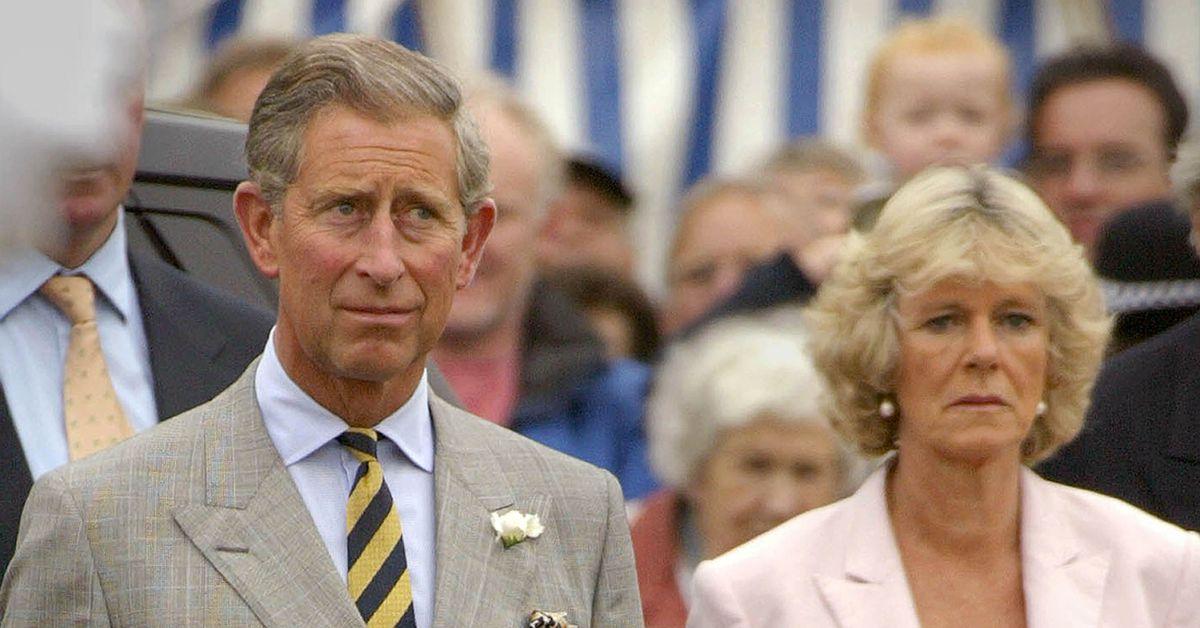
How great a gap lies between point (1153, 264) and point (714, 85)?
437 cm

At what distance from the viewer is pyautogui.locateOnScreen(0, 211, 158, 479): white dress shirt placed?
101 inches

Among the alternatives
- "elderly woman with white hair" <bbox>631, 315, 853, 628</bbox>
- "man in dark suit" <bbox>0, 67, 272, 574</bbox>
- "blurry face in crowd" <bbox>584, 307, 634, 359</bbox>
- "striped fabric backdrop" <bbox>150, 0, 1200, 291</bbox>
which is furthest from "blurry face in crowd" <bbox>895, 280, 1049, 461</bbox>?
"striped fabric backdrop" <bbox>150, 0, 1200, 291</bbox>

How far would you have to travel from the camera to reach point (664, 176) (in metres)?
8.09

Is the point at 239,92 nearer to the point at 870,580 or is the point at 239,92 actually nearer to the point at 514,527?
the point at 870,580

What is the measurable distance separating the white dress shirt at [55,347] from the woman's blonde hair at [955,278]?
1.34 metres

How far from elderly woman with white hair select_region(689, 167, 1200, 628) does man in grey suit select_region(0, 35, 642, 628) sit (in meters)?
0.99

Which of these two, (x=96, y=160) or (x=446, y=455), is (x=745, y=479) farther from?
(x=96, y=160)

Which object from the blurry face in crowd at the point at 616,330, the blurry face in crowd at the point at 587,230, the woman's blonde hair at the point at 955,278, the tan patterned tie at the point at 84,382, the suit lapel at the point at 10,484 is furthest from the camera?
the blurry face in crowd at the point at 587,230

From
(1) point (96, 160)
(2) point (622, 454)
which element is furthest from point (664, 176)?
(1) point (96, 160)

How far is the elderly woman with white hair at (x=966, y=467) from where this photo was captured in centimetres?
300

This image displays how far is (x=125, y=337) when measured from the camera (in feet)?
9.15

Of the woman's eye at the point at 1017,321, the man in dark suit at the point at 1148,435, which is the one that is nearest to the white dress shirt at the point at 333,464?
the woman's eye at the point at 1017,321

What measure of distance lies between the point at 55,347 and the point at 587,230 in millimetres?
4294

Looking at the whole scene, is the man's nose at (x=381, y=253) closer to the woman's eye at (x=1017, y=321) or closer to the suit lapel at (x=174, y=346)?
the suit lapel at (x=174, y=346)
